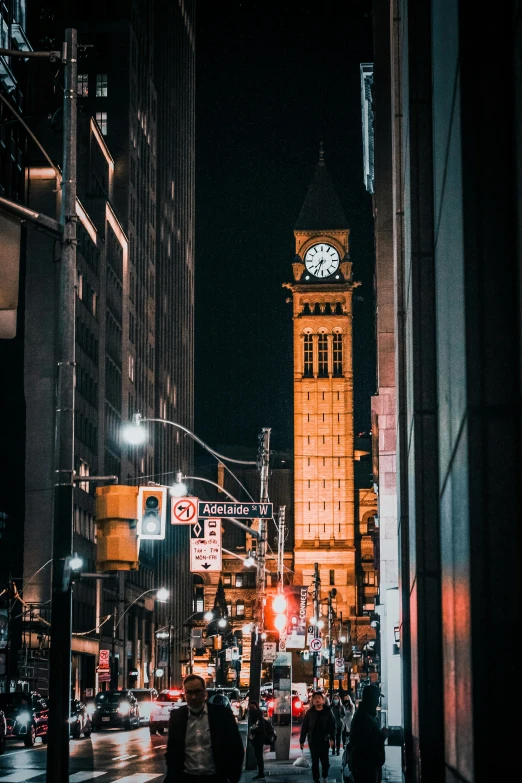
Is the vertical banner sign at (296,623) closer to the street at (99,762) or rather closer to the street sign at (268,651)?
the street at (99,762)

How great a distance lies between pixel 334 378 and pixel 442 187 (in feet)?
445

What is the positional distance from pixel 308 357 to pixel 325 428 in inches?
327

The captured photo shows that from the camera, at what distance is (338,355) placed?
145250 mm

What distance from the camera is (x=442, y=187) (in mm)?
9430

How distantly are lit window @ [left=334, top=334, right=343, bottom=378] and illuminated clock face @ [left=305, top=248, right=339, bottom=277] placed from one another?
7.55 metres

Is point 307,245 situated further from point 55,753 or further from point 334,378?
point 55,753

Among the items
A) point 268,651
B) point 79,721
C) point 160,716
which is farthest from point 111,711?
point 268,651

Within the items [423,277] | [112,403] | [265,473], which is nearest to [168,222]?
[112,403]

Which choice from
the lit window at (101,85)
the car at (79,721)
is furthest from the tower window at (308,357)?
the car at (79,721)

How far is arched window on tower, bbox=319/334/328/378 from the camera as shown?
144750mm

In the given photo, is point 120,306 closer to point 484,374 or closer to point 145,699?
point 145,699

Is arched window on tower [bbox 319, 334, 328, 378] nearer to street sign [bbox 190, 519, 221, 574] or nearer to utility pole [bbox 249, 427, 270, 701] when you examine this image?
street sign [bbox 190, 519, 221, 574]

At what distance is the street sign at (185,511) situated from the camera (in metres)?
35.0

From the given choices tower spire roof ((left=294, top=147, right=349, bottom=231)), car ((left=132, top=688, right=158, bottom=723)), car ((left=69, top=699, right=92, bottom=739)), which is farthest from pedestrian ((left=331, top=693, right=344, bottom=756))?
tower spire roof ((left=294, top=147, right=349, bottom=231))
